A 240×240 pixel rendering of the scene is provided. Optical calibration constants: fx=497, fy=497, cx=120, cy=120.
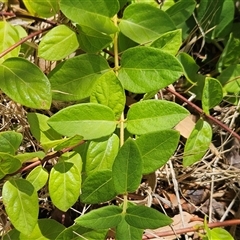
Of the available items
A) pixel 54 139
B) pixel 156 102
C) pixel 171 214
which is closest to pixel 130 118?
pixel 156 102

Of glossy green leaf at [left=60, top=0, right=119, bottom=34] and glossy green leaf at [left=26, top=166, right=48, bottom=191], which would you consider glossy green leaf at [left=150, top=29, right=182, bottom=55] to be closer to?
glossy green leaf at [left=60, top=0, right=119, bottom=34]

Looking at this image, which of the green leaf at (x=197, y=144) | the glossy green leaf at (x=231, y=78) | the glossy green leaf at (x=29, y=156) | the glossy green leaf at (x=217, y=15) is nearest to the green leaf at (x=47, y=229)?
the glossy green leaf at (x=29, y=156)

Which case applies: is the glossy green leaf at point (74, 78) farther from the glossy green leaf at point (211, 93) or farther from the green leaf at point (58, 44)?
the glossy green leaf at point (211, 93)

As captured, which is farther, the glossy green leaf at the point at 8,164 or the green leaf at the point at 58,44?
the green leaf at the point at 58,44

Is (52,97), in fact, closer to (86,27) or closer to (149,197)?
(86,27)

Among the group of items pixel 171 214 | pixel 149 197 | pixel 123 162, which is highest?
pixel 123 162

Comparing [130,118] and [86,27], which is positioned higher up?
[86,27]

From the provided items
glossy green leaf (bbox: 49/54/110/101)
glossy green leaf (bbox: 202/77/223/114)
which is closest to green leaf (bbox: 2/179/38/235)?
glossy green leaf (bbox: 49/54/110/101)
